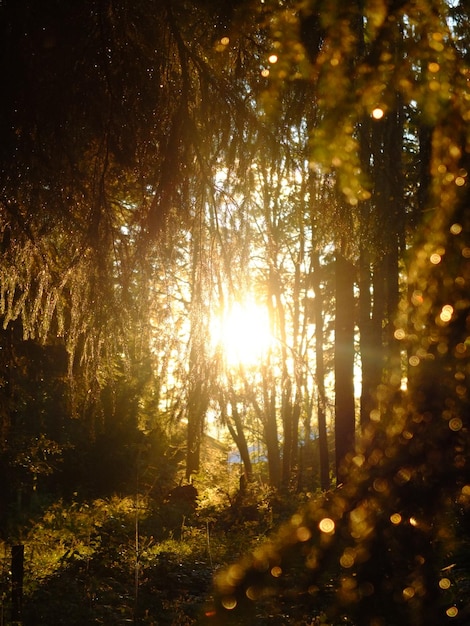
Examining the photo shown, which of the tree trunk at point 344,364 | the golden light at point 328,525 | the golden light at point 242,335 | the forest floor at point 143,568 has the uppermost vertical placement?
the tree trunk at point 344,364

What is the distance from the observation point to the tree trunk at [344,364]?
34.8 ft

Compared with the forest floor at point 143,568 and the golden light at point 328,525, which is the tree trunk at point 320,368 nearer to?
the forest floor at point 143,568

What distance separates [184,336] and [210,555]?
9666mm

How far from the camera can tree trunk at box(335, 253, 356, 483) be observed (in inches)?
418

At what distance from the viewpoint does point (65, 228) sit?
2.98 meters

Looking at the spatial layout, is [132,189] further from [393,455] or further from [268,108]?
[393,455]

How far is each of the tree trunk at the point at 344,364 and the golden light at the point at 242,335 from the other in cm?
753

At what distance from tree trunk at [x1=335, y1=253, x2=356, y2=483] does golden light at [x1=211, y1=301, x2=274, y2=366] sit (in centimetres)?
753

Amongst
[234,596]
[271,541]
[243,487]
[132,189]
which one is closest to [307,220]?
[132,189]

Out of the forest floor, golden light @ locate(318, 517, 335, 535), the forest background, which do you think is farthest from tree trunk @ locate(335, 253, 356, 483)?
the forest background

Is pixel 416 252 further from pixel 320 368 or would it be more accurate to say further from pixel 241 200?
pixel 320 368

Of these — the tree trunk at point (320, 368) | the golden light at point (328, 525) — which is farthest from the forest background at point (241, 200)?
the tree trunk at point (320, 368)

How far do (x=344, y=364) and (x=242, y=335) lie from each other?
28.2 feet

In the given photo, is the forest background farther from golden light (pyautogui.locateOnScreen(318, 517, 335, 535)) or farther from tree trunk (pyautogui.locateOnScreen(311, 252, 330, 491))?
tree trunk (pyautogui.locateOnScreen(311, 252, 330, 491))
